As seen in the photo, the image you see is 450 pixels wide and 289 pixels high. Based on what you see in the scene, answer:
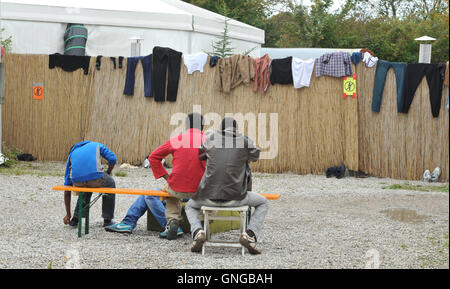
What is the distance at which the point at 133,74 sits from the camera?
528 inches

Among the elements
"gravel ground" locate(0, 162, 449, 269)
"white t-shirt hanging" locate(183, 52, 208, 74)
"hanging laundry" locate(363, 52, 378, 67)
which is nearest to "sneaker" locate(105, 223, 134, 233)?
"gravel ground" locate(0, 162, 449, 269)

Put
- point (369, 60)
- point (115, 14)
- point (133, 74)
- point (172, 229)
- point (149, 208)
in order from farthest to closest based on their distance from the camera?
point (115, 14) → point (133, 74) → point (369, 60) → point (149, 208) → point (172, 229)

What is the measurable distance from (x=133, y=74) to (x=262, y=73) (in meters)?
2.59

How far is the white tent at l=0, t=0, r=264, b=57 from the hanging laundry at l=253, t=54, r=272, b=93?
486cm

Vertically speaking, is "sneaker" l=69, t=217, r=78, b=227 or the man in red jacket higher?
the man in red jacket

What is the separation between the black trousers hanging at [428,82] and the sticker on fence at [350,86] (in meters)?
0.88

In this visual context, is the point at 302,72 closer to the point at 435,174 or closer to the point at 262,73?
the point at 262,73

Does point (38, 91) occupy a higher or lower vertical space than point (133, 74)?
lower

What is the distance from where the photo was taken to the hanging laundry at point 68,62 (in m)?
13.7

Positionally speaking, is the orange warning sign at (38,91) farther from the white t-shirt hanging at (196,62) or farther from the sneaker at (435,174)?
the sneaker at (435,174)

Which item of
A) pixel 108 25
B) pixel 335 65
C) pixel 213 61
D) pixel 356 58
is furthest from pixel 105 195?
pixel 108 25

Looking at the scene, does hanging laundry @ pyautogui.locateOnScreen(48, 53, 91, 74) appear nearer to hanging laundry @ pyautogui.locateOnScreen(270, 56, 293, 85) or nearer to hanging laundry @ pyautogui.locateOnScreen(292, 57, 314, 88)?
hanging laundry @ pyautogui.locateOnScreen(270, 56, 293, 85)

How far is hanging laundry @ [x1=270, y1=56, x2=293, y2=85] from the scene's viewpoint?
12.5 metres

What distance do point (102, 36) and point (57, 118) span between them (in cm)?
375
